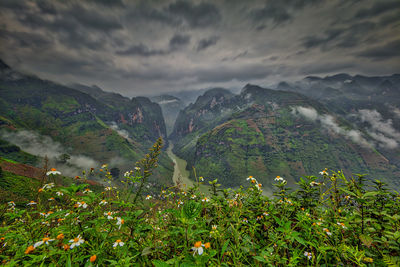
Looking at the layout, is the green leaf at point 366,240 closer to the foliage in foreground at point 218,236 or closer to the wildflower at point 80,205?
the foliage in foreground at point 218,236

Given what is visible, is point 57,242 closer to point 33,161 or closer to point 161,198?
point 161,198

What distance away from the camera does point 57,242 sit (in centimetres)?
270

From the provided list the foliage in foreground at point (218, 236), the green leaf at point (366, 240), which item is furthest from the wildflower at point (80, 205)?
the green leaf at point (366, 240)

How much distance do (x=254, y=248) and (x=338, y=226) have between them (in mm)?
1869

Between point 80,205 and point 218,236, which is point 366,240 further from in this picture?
point 80,205

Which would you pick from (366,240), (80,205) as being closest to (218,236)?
(366,240)

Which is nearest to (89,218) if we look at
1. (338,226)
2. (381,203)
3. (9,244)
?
(9,244)

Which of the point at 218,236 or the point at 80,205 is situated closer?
the point at 218,236

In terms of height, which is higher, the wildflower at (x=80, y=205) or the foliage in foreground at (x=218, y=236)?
the wildflower at (x=80, y=205)

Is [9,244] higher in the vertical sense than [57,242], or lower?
lower

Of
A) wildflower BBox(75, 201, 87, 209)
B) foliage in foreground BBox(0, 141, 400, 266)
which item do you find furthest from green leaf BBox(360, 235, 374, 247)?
wildflower BBox(75, 201, 87, 209)

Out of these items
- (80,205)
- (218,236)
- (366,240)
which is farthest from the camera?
(80,205)

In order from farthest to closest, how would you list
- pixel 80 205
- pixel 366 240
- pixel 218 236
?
pixel 80 205 < pixel 218 236 < pixel 366 240

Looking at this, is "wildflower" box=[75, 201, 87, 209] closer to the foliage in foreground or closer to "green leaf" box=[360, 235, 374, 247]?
the foliage in foreground
